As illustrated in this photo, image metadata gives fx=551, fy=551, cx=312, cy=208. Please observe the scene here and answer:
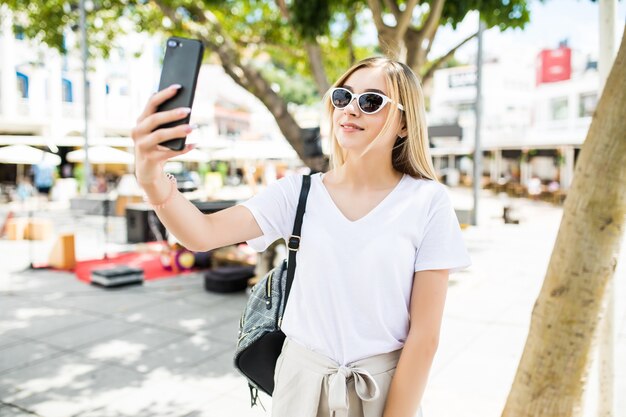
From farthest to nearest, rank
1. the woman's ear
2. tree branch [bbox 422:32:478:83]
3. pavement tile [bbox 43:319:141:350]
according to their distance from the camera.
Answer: tree branch [bbox 422:32:478:83] < pavement tile [bbox 43:319:141:350] < the woman's ear

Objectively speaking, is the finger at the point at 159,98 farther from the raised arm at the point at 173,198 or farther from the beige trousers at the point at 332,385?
the beige trousers at the point at 332,385

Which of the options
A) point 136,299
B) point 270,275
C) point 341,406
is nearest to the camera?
point 341,406

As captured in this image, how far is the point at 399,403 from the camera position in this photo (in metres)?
1.67

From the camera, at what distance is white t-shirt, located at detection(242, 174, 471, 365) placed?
1.65 meters

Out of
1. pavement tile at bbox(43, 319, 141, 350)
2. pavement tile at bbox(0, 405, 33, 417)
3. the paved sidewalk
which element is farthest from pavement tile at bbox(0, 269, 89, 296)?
pavement tile at bbox(0, 405, 33, 417)

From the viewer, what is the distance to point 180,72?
134cm

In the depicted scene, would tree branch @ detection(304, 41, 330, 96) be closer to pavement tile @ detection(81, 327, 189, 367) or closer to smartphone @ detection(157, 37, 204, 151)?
pavement tile @ detection(81, 327, 189, 367)

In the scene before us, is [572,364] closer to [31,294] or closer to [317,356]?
[317,356]

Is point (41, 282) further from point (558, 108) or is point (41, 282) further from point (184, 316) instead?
point (558, 108)

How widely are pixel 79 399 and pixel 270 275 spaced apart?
3.13 meters

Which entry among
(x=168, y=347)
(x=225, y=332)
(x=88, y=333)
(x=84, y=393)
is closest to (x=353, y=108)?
(x=84, y=393)

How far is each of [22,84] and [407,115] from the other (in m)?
32.7

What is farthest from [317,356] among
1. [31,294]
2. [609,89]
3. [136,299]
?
[31,294]

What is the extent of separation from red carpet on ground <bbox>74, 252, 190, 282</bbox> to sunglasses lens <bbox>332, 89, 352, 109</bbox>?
26.2 feet
